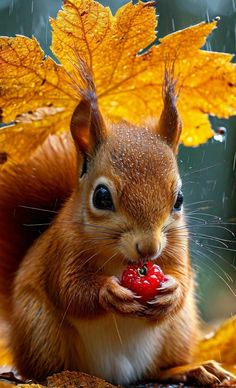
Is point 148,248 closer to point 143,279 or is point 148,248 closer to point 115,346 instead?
point 143,279

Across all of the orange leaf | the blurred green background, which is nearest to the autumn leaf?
the orange leaf

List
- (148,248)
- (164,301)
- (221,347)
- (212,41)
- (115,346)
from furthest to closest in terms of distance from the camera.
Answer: (212,41) < (221,347) < (115,346) < (164,301) < (148,248)

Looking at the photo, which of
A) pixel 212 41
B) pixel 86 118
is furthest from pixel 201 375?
pixel 212 41

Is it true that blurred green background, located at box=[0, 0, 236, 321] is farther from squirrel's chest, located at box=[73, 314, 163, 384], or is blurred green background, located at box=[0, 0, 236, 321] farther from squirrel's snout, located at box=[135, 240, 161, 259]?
squirrel's snout, located at box=[135, 240, 161, 259]

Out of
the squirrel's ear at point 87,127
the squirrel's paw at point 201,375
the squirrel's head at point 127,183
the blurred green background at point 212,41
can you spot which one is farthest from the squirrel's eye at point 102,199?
the blurred green background at point 212,41

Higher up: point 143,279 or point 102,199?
point 102,199

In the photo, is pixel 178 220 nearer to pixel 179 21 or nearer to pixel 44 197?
pixel 44 197

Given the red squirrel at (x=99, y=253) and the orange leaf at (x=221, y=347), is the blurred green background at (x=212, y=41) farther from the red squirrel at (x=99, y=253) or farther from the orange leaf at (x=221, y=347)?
the red squirrel at (x=99, y=253)
